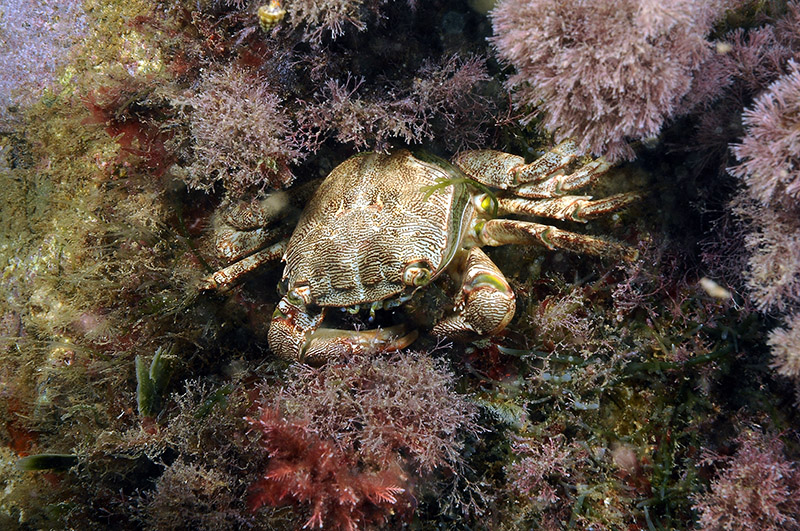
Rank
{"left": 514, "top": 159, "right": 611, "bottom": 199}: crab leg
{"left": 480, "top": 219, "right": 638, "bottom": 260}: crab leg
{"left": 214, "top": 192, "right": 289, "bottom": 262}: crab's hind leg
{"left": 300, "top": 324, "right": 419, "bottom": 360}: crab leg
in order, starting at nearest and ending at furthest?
1. {"left": 480, "top": 219, "right": 638, "bottom": 260}: crab leg
2. {"left": 514, "top": 159, "right": 611, "bottom": 199}: crab leg
3. {"left": 300, "top": 324, "right": 419, "bottom": 360}: crab leg
4. {"left": 214, "top": 192, "right": 289, "bottom": 262}: crab's hind leg

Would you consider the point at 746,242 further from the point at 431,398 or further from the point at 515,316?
the point at 431,398

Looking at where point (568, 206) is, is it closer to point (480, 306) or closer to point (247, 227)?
point (480, 306)

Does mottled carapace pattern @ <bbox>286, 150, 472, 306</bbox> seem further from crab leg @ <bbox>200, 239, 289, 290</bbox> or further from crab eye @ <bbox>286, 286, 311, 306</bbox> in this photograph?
crab leg @ <bbox>200, 239, 289, 290</bbox>

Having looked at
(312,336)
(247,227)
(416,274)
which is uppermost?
(247,227)

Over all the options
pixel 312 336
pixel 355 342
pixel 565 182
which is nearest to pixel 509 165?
pixel 565 182

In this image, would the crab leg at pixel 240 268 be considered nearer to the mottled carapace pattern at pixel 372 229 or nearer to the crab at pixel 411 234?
the crab at pixel 411 234

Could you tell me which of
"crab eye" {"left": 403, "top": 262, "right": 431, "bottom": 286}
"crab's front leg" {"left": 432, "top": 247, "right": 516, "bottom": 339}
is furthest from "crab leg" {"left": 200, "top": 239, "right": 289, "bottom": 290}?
"crab's front leg" {"left": 432, "top": 247, "right": 516, "bottom": 339}

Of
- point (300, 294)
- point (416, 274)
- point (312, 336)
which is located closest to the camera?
point (416, 274)

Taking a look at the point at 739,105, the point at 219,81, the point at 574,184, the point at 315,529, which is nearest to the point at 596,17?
the point at 739,105
